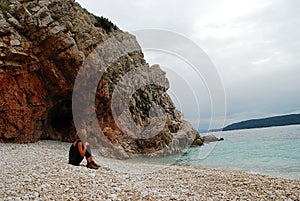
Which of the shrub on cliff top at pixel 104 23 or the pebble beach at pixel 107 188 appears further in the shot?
the shrub on cliff top at pixel 104 23

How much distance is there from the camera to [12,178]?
8.20 m

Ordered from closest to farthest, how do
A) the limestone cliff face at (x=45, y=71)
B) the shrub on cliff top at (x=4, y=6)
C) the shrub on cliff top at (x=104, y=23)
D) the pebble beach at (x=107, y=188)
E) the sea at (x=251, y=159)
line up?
1. the pebble beach at (x=107, y=188)
2. the sea at (x=251, y=159)
3. the limestone cliff face at (x=45, y=71)
4. the shrub on cliff top at (x=4, y=6)
5. the shrub on cliff top at (x=104, y=23)

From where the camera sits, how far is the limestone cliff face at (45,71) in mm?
18344

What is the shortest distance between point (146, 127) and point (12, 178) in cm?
2633

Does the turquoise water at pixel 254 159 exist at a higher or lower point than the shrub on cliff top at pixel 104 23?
lower

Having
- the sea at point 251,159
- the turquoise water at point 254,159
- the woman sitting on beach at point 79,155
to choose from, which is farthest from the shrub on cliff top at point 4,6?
the turquoise water at point 254,159

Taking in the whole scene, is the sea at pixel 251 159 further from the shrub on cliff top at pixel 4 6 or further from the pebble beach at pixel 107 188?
the shrub on cliff top at pixel 4 6

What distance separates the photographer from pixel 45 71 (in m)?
20.9

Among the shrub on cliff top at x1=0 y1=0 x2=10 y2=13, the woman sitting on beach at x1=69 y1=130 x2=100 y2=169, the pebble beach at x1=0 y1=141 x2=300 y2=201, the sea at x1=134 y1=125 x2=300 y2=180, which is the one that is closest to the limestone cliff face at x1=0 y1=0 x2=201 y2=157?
the shrub on cliff top at x1=0 y1=0 x2=10 y2=13

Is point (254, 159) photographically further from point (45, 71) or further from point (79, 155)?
point (45, 71)

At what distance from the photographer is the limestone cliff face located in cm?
1834

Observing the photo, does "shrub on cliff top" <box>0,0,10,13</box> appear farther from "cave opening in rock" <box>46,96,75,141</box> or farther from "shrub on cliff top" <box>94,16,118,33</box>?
"shrub on cliff top" <box>94,16,118,33</box>

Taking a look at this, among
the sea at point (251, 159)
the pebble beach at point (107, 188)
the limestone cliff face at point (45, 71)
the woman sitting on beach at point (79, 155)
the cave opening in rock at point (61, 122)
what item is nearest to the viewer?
the pebble beach at point (107, 188)

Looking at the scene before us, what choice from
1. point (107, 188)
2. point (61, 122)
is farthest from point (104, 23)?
point (107, 188)
